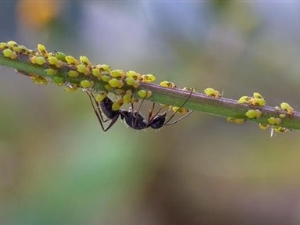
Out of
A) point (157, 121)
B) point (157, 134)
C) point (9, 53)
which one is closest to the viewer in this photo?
point (9, 53)

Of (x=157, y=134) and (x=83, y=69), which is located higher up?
(x=157, y=134)

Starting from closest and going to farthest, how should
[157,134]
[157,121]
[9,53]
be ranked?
1. [9,53]
2. [157,121]
3. [157,134]

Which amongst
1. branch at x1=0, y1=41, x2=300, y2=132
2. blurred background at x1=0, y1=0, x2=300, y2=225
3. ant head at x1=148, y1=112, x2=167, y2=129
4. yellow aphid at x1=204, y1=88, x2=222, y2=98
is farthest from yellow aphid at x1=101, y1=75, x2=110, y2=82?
blurred background at x1=0, y1=0, x2=300, y2=225

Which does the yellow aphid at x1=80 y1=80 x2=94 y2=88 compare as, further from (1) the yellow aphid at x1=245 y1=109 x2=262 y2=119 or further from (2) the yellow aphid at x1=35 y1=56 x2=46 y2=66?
(1) the yellow aphid at x1=245 y1=109 x2=262 y2=119

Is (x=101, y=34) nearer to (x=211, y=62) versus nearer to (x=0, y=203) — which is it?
(x=211, y=62)

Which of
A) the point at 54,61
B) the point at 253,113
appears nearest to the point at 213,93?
the point at 253,113

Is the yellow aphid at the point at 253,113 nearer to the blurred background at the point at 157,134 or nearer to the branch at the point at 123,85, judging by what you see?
the branch at the point at 123,85

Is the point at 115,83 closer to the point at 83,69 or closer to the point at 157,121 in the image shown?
the point at 83,69
